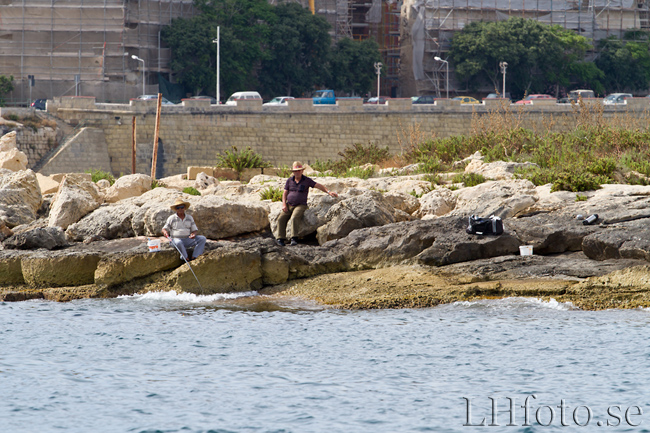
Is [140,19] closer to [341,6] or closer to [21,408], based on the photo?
[341,6]

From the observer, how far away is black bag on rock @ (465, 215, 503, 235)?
1165 centimetres

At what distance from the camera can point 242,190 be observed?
15.8 meters

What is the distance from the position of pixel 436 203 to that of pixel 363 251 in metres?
2.63

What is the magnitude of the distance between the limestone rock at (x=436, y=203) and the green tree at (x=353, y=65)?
117 feet

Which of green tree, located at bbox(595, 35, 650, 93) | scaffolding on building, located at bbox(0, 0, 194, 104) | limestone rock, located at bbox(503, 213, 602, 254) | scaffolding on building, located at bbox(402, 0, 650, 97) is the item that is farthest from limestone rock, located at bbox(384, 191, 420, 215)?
green tree, located at bbox(595, 35, 650, 93)

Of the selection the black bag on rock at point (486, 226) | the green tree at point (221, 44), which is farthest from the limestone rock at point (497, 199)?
the green tree at point (221, 44)

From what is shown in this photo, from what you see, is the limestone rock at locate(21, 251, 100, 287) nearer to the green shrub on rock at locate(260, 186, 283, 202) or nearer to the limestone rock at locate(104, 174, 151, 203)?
the green shrub on rock at locate(260, 186, 283, 202)

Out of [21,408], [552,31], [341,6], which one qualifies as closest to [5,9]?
[341,6]

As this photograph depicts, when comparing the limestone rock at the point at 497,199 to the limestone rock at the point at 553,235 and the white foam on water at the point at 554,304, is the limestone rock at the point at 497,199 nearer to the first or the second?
the limestone rock at the point at 553,235

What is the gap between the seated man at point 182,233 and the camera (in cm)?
1128

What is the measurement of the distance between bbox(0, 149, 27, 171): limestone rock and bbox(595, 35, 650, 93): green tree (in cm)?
4279

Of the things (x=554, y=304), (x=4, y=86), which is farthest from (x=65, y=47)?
(x=554, y=304)

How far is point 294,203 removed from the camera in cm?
1273

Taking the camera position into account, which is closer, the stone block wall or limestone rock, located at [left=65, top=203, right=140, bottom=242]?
limestone rock, located at [left=65, top=203, right=140, bottom=242]
